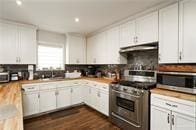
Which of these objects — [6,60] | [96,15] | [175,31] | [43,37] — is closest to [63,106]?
[6,60]

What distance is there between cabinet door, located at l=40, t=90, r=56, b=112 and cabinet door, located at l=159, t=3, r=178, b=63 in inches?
113

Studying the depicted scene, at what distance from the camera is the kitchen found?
1919mm

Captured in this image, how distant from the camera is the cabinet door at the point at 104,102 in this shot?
306 centimetres

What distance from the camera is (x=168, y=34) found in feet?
7.23

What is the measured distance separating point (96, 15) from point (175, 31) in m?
1.62

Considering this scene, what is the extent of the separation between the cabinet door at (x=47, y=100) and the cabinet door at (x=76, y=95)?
555 mm

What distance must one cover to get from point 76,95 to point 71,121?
1.02 meters


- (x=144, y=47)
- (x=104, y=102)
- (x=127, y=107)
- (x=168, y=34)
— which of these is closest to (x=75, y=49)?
(x=104, y=102)

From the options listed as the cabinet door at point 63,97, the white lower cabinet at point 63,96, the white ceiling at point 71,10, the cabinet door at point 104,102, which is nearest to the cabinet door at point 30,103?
the white lower cabinet at point 63,96

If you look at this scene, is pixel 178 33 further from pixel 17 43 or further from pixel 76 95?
pixel 17 43

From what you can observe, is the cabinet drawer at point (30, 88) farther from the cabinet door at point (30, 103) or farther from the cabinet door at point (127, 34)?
the cabinet door at point (127, 34)

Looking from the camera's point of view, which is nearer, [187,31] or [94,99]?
[187,31]

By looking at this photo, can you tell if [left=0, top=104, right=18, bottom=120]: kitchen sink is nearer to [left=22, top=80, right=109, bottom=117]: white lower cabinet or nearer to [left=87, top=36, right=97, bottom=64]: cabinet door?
[left=22, top=80, right=109, bottom=117]: white lower cabinet

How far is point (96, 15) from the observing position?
2.76 meters
